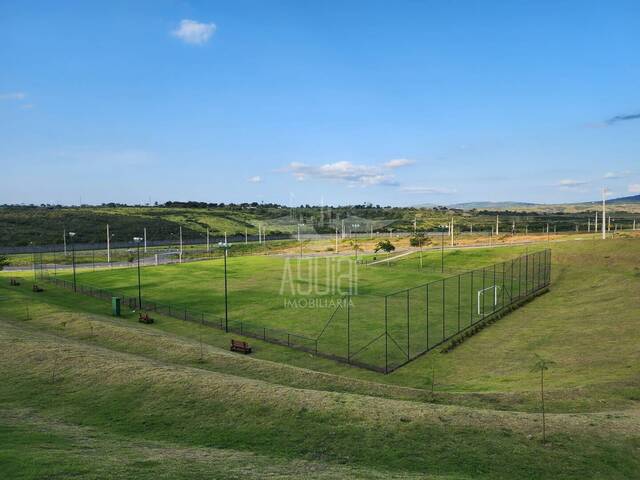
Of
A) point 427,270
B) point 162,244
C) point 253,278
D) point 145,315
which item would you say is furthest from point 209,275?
point 162,244

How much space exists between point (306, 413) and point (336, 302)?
3193 cm

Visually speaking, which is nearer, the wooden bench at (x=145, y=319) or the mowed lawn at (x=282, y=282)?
the wooden bench at (x=145, y=319)

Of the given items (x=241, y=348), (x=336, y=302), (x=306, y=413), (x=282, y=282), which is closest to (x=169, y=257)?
(x=282, y=282)

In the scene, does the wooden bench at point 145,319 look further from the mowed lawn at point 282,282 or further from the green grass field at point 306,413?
the green grass field at point 306,413

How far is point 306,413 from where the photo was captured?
54.9 feet

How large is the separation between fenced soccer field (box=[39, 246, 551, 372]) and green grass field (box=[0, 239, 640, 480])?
3.48 m

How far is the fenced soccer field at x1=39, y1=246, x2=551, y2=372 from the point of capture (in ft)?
111

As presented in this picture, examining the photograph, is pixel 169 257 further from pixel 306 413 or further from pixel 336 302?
pixel 306 413

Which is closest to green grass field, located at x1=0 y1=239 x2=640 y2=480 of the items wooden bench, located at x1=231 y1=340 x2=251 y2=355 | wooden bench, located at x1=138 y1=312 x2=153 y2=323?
wooden bench, located at x1=231 y1=340 x2=251 y2=355

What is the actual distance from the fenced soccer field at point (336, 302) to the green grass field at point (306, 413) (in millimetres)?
3481

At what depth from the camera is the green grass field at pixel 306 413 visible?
41.2 feet

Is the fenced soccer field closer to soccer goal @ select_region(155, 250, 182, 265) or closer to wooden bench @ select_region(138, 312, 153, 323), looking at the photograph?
wooden bench @ select_region(138, 312, 153, 323)

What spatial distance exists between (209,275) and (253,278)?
27.4 ft

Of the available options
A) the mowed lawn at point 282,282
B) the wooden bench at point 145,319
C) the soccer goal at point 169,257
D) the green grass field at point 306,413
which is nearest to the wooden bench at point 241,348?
the green grass field at point 306,413
